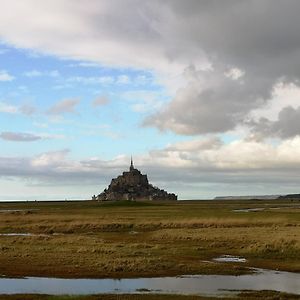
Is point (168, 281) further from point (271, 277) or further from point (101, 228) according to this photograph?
point (101, 228)

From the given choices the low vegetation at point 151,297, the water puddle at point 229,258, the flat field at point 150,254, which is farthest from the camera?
the water puddle at point 229,258

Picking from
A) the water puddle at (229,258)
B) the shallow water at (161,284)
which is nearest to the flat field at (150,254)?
the water puddle at (229,258)

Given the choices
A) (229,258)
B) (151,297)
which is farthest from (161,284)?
(229,258)

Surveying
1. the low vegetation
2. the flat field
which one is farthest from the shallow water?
the flat field

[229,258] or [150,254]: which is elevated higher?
[150,254]

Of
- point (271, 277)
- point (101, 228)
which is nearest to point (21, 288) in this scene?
point (271, 277)

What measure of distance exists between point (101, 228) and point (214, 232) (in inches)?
788

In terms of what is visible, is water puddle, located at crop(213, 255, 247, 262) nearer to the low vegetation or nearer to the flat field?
the flat field

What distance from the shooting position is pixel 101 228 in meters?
77.2

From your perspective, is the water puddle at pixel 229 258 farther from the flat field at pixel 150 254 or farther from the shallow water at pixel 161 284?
the shallow water at pixel 161 284

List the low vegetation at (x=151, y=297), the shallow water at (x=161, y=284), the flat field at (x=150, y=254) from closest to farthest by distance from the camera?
the low vegetation at (x=151, y=297) → the shallow water at (x=161, y=284) → the flat field at (x=150, y=254)

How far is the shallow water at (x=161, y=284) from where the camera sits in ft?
101

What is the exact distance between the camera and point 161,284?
32844 millimetres

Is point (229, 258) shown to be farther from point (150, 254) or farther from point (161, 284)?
point (161, 284)
